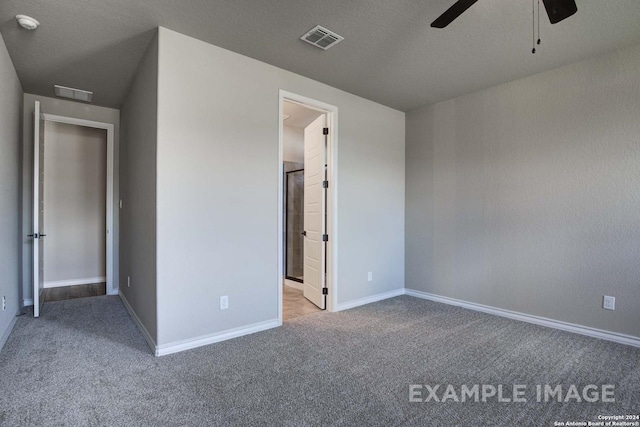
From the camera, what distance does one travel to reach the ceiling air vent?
263cm

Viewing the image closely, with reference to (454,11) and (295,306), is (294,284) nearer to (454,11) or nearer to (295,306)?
(295,306)

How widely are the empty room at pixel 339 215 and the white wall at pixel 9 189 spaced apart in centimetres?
5

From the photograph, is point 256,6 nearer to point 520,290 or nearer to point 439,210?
point 439,210

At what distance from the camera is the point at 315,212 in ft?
13.5

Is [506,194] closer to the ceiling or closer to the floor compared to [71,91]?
closer to the floor

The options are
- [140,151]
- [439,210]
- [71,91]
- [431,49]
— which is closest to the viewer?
[431,49]

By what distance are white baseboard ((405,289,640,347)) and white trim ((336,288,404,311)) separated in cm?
33

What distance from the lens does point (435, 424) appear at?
5.75 ft

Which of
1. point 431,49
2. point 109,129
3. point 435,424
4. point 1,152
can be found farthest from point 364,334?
point 109,129

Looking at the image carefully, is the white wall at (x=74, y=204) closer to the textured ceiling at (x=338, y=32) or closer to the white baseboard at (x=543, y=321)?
the textured ceiling at (x=338, y=32)

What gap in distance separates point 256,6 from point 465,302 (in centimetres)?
385

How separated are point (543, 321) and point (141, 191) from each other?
4314mm

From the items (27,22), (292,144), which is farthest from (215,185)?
(292,144)

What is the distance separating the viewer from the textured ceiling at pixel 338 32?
2.34m
